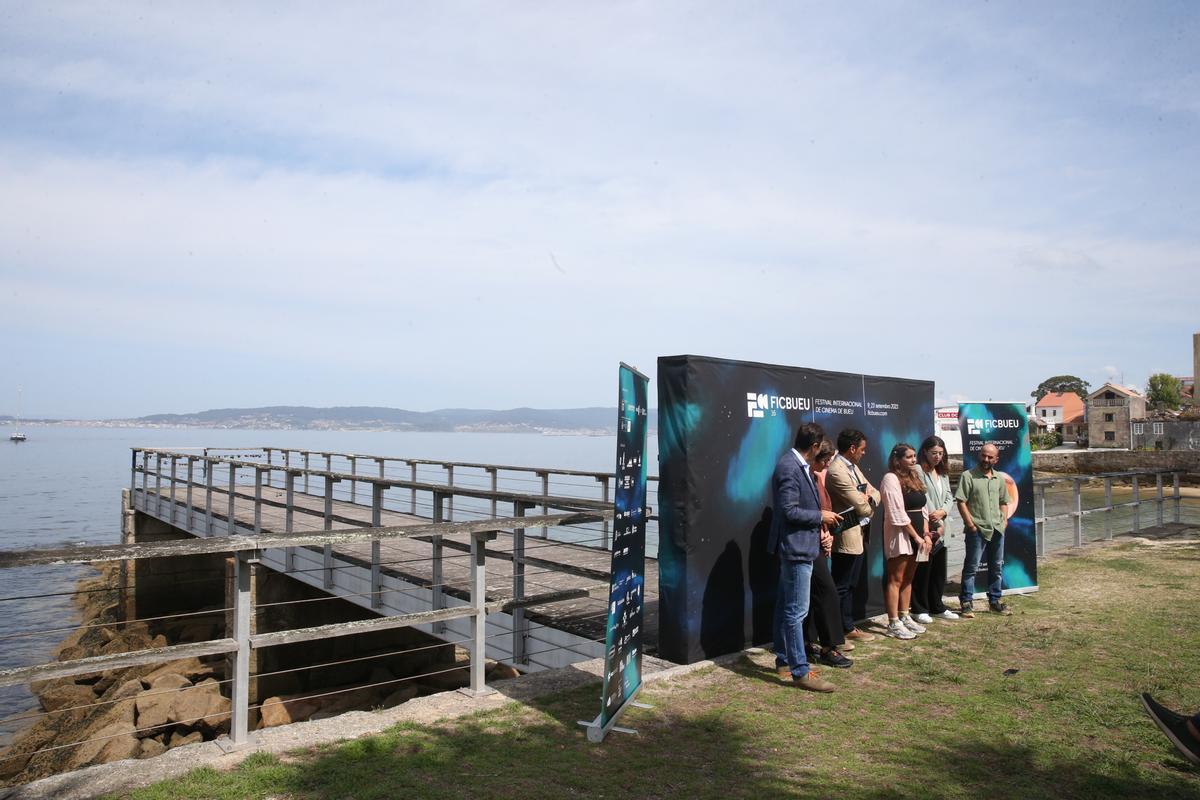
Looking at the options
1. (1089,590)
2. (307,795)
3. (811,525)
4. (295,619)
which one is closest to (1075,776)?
(811,525)

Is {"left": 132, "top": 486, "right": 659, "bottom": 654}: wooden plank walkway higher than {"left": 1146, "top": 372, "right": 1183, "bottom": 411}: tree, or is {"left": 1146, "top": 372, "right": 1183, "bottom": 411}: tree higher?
{"left": 1146, "top": 372, "right": 1183, "bottom": 411}: tree

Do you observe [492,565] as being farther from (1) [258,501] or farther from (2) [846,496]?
(2) [846,496]

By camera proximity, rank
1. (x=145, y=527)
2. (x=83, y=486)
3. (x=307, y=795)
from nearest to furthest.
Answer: (x=307, y=795)
(x=145, y=527)
(x=83, y=486)

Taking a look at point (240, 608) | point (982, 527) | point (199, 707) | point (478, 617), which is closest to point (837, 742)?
point (478, 617)

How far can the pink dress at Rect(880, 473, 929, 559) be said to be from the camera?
706 cm

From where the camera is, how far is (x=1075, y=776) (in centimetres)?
421

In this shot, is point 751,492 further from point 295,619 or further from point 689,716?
point 295,619

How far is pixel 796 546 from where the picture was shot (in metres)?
5.65

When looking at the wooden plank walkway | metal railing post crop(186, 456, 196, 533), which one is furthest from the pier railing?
metal railing post crop(186, 456, 196, 533)

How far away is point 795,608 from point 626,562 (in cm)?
139

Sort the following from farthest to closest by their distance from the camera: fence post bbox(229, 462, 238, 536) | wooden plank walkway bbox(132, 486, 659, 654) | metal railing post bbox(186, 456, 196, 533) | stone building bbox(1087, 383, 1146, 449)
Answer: stone building bbox(1087, 383, 1146, 449), metal railing post bbox(186, 456, 196, 533), fence post bbox(229, 462, 238, 536), wooden plank walkway bbox(132, 486, 659, 654)

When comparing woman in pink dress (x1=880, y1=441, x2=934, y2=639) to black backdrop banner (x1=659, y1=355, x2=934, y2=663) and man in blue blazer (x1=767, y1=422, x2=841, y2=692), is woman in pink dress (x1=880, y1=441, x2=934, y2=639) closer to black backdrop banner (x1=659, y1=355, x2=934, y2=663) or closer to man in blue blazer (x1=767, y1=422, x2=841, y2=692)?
black backdrop banner (x1=659, y1=355, x2=934, y2=663)

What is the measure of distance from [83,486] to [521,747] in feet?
260

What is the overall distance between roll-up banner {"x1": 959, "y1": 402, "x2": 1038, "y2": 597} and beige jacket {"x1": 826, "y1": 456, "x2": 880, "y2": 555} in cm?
286
